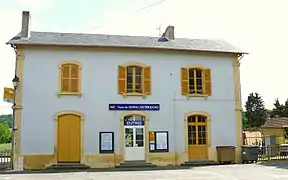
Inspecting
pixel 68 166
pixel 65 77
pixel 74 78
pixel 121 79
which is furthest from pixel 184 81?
pixel 68 166

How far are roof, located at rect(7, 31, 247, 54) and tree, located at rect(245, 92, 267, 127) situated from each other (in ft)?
127

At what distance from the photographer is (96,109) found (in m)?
Answer: 19.6

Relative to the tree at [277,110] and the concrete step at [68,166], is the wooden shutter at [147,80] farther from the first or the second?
the tree at [277,110]

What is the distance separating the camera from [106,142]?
64.0 ft

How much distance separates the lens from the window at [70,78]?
19500mm

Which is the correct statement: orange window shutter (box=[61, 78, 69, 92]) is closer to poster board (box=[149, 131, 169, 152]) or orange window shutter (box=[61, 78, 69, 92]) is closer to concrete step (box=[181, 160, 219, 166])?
poster board (box=[149, 131, 169, 152])

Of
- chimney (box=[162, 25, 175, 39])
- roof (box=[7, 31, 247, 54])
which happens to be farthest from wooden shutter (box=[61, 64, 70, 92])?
chimney (box=[162, 25, 175, 39])

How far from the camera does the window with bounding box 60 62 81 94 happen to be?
1950 cm

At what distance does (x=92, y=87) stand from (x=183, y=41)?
6418 millimetres

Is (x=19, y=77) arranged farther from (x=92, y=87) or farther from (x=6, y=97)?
(x=92, y=87)

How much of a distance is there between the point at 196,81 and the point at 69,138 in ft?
24.7

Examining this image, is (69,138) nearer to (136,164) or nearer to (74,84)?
(74,84)

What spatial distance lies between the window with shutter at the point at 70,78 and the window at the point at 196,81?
221 inches

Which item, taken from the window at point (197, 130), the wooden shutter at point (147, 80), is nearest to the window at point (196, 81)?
the window at point (197, 130)
